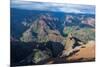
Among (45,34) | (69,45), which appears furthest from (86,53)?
(45,34)

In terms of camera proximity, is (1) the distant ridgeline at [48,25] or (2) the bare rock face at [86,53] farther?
(2) the bare rock face at [86,53]

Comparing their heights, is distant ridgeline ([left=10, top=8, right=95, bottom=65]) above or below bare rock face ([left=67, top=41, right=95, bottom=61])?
above

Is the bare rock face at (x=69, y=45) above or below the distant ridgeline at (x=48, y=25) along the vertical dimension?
below

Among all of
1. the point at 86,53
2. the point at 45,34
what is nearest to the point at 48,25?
the point at 45,34

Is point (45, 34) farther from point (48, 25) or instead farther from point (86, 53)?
point (86, 53)

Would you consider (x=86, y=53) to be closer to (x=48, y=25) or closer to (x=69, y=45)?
(x=69, y=45)

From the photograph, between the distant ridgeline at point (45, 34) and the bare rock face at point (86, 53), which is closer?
the distant ridgeline at point (45, 34)

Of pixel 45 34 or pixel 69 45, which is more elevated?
pixel 45 34

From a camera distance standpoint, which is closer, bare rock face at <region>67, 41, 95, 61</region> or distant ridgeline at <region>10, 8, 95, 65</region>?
distant ridgeline at <region>10, 8, 95, 65</region>

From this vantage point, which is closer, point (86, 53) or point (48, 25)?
point (48, 25)

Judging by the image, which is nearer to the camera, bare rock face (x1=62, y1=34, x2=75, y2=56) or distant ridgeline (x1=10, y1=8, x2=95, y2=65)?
distant ridgeline (x1=10, y1=8, x2=95, y2=65)

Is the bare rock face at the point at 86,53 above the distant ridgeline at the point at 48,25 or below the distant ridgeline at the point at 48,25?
below
